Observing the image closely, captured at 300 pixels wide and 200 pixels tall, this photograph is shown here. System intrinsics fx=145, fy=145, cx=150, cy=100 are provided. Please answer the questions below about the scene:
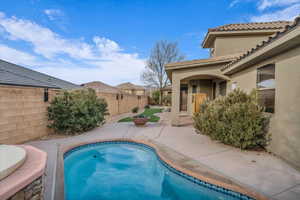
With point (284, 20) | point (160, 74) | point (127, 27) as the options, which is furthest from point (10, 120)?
point (160, 74)

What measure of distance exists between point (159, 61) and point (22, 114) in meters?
25.8

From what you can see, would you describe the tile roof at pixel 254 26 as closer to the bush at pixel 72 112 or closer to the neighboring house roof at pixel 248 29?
the neighboring house roof at pixel 248 29

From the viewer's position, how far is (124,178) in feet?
14.6

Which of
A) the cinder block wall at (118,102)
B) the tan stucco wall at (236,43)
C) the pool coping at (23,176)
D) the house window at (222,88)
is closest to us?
the pool coping at (23,176)

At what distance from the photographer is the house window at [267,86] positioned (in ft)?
16.3

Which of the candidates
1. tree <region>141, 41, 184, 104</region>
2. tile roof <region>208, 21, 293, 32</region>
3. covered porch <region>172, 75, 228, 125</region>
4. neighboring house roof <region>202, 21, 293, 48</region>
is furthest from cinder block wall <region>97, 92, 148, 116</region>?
tile roof <region>208, 21, 293, 32</region>

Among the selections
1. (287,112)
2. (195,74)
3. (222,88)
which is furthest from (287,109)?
(222,88)

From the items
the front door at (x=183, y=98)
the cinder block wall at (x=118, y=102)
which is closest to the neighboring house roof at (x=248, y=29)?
the front door at (x=183, y=98)

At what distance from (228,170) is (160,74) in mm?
27167

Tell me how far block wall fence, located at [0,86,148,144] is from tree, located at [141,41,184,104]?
22.4m

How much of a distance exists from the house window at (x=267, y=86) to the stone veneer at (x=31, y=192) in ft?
21.9

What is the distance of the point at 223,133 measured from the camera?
5422 mm

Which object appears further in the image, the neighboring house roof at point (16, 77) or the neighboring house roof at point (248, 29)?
the neighboring house roof at point (248, 29)

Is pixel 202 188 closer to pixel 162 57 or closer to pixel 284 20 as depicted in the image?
pixel 284 20
